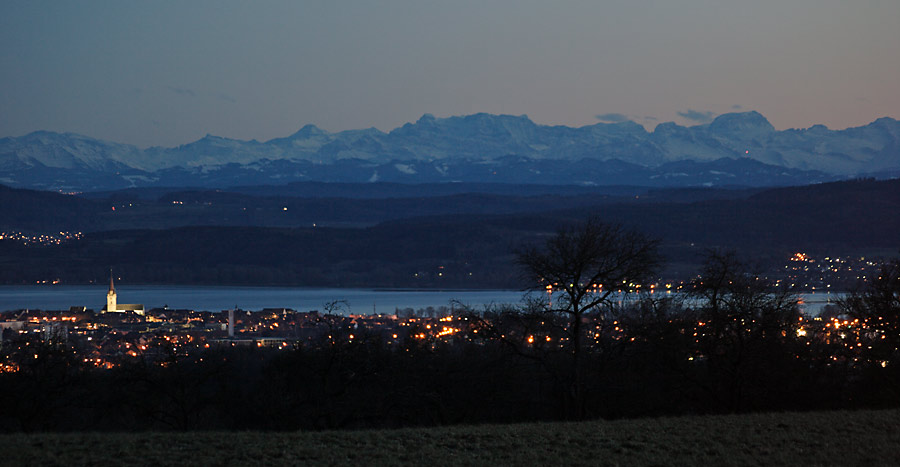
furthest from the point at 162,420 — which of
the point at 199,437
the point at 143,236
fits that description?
the point at 143,236

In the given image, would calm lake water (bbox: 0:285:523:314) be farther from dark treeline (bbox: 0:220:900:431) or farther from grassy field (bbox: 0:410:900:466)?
grassy field (bbox: 0:410:900:466)

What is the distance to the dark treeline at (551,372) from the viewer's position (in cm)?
2078

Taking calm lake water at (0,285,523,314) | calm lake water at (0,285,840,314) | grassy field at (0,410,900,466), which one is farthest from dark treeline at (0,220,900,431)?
calm lake water at (0,285,523,314)

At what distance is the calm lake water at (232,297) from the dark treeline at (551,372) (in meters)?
63.9

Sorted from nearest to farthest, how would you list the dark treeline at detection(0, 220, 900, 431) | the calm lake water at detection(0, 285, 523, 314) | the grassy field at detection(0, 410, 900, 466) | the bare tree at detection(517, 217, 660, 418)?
1. the grassy field at detection(0, 410, 900, 466)
2. the bare tree at detection(517, 217, 660, 418)
3. the dark treeline at detection(0, 220, 900, 431)
4. the calm lake water at detection(0, 285, 523, 314)

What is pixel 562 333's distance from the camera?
72.7 ft

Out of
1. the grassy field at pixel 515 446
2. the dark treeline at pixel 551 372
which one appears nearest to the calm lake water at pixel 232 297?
the dark treeline at pixel 551 372

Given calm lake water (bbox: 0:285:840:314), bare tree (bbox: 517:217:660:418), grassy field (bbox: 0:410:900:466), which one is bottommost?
calm lake water (bbox: 0:285:840:314)

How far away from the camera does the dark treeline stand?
2078 cm

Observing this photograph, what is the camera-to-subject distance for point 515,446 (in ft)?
46.4

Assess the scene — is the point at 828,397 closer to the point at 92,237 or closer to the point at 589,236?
the point at 589,236

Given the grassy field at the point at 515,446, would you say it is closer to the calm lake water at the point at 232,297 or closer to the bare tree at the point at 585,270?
the bare tree at the point at 585,270

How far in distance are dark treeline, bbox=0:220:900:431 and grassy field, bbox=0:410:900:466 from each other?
4464 millimetres

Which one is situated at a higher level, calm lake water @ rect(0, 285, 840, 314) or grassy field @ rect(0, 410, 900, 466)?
grassy field @ rect(0, 410, 900, 466)
